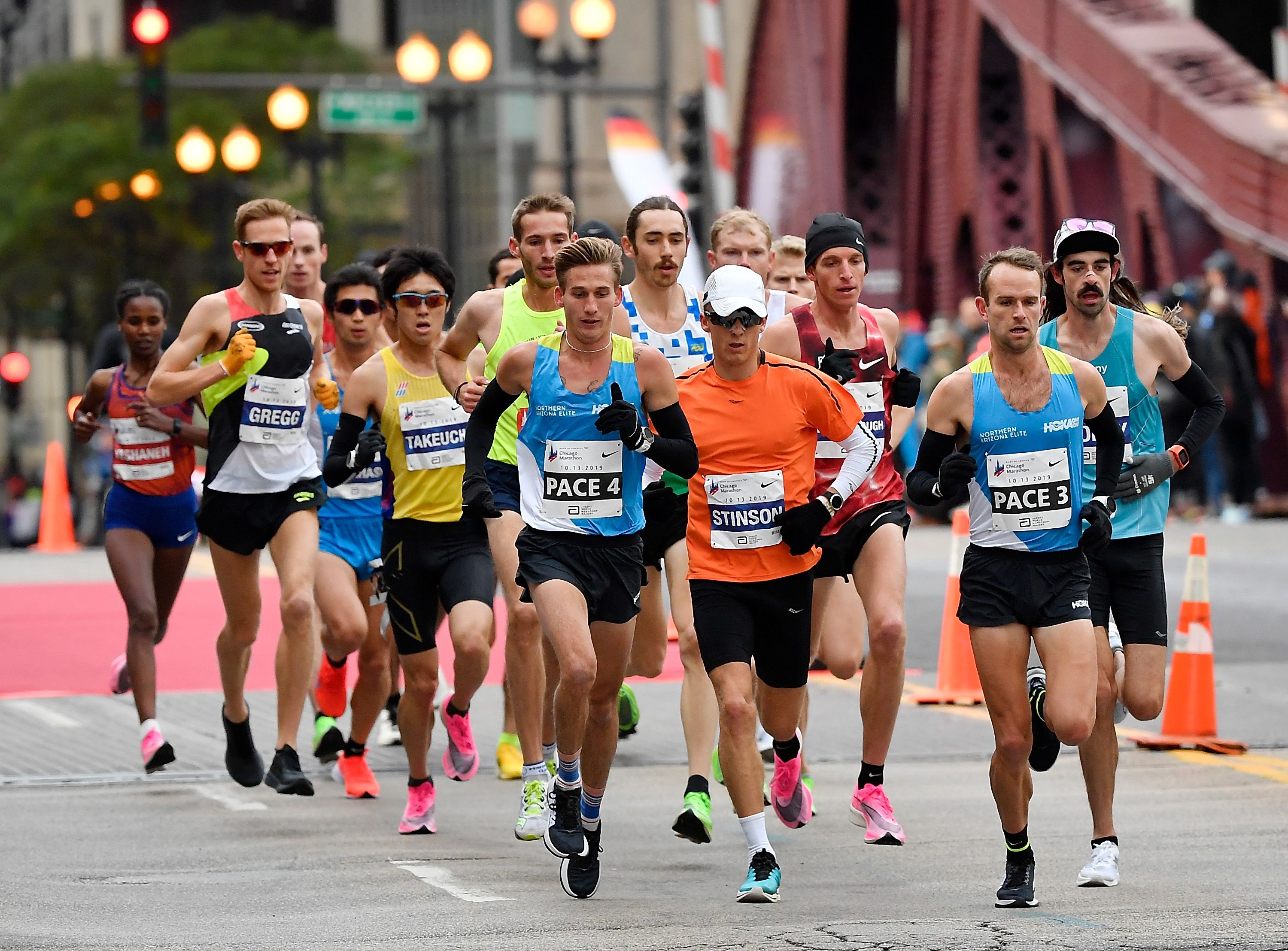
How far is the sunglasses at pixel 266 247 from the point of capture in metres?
10.1

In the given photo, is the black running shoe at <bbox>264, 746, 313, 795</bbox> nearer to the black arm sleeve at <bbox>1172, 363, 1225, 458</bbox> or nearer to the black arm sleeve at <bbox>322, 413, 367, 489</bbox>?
the black arm sleeve at <bbox>322, 413, 367, 489</bbox>

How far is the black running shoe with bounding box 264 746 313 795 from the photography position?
9.75m

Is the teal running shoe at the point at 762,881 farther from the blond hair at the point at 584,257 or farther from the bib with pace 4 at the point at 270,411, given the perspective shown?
the bib with pace 4 at the point at 270,411

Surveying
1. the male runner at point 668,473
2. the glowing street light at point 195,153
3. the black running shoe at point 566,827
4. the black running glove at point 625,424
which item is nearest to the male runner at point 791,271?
the male runner at point 668,473

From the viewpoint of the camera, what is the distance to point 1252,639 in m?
15.0

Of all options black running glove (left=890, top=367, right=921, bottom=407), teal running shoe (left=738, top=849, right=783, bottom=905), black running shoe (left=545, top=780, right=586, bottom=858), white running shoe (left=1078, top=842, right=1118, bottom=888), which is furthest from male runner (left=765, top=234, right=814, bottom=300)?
teal running shoe (left=738, top=849, right=783, bottom=905)

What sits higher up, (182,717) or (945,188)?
(945,188)

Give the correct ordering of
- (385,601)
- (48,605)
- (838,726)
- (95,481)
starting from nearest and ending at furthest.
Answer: (385,601) → (838,726) → (48,605) → (95,481)

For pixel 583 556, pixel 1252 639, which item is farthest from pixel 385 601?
pixel 1252 639

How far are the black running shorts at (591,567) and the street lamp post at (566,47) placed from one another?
55.6 feet

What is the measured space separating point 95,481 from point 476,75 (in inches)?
464

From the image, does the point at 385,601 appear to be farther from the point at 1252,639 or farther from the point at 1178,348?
the point at 1252,639

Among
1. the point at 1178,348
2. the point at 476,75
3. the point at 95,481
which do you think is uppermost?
Result: the point at 476,75

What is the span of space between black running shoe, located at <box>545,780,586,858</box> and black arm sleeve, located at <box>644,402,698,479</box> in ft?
3.80
